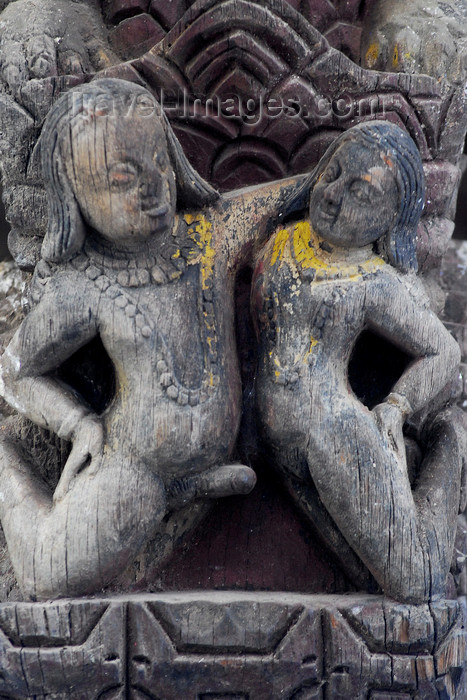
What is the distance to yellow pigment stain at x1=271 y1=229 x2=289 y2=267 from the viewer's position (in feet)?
6.77

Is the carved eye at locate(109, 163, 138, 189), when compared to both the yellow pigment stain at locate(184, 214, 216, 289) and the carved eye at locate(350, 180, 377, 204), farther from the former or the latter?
the carved eye at locate(350, 180, 377, 204)

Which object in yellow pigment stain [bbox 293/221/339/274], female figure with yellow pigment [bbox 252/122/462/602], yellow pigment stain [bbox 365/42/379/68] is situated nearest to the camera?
female figure with yellow pigment [bbox 252/122/462/602]

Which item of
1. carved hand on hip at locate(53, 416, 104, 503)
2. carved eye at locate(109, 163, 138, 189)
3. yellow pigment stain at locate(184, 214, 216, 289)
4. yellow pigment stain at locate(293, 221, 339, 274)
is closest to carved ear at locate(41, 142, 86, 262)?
carved eye at locate(109, 163, 138, 189)

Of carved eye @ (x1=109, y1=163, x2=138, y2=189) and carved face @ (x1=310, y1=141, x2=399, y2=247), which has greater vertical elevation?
carved eye @ (x1=109, y1=163, x2=138, y2=189)

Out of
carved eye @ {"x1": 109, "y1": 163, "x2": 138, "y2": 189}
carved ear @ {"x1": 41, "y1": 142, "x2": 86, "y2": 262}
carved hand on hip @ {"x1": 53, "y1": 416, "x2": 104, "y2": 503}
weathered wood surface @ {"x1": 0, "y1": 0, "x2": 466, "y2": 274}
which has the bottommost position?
carved hand on hip @ {"x1": 53, "y1": 416, "x2": 104, "y2": 503}

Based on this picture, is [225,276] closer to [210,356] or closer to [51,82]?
[210,356]

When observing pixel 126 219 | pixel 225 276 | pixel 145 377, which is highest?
pixel 126 219

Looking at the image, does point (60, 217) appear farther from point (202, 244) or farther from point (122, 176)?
point (202, 244)

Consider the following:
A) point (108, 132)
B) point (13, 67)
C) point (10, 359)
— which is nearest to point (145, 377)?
point (10, 359)

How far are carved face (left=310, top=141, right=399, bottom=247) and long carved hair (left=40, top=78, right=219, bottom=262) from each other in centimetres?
34

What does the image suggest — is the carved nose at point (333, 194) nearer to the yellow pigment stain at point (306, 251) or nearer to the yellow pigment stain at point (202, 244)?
the yellow pigment stain at point (306, 251)

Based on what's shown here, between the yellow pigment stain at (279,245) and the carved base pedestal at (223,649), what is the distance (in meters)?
0.77

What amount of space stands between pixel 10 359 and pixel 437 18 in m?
1.42

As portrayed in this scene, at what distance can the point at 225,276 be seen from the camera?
6.78ft
